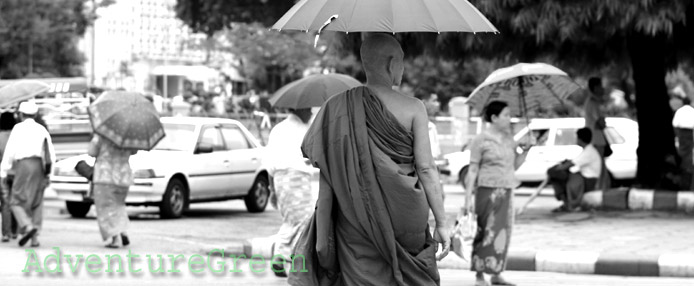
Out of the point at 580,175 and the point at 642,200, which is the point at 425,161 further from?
the point at 580,175

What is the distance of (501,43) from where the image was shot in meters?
16.8

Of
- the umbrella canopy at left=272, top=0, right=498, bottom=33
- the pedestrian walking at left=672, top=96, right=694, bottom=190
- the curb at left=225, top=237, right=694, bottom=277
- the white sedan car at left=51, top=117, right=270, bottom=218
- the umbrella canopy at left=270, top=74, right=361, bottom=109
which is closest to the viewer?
the umbrella canopy at left=272, top=0, right=498, bottom=33

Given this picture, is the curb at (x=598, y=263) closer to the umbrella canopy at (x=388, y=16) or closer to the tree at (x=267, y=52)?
the umbrella canopy at (x=388, y=16)

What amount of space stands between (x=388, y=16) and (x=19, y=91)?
32.4 ft

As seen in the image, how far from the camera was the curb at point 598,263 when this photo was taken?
39.5 feet

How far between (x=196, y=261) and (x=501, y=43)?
603cm

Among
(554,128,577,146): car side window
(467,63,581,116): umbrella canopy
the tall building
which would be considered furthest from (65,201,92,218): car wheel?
the tall building

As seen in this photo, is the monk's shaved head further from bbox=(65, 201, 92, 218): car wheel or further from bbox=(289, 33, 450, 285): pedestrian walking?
bbox=(65, 201, 92, 218): car wheel

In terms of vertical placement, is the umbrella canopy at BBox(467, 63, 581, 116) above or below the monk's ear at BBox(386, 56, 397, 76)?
below

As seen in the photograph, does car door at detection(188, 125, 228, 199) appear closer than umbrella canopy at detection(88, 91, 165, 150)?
No

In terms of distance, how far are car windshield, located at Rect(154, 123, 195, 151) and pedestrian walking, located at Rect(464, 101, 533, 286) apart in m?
8.38

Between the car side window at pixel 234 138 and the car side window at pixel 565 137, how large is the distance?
7349 mm

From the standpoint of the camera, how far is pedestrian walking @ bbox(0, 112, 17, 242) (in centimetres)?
1439

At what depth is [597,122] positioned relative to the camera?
1891 cm
